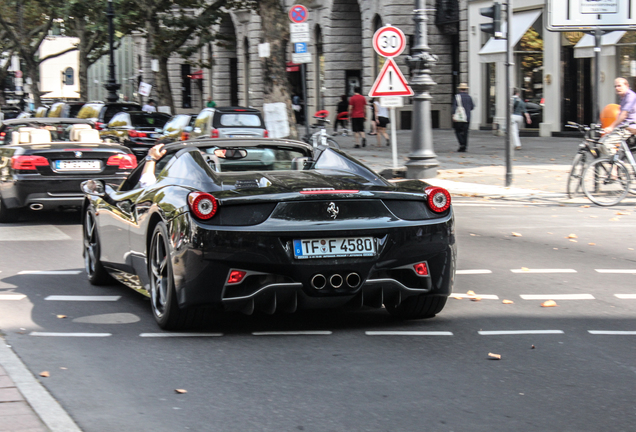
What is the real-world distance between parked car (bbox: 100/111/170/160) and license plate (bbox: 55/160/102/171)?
1047 centimetres

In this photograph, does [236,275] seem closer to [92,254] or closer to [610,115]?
[92,254]

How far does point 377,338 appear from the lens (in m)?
5.91

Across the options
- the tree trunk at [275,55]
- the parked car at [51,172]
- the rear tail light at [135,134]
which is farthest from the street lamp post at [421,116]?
the rear tail light at [135,134]

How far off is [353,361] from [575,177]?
1059 cm

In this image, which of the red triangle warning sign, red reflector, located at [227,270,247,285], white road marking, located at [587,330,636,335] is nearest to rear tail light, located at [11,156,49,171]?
the red triangle warning sign

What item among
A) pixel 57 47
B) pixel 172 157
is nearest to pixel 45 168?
pixel 172 157

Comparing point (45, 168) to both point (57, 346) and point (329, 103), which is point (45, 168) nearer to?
point (57, 346)

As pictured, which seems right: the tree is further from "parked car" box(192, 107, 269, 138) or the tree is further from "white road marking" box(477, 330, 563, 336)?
"white road marking" box(477, 330, 563, 336)

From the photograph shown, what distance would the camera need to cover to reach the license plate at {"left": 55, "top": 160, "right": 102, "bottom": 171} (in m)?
12.9

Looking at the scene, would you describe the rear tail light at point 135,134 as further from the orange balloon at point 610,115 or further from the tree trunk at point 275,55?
the orange balloon at point 610,115

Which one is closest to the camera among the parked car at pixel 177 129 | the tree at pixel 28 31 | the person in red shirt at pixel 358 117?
the parked car at pixel 177 129

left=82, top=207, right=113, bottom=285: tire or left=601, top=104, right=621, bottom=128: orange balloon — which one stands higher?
left=601, top=104, right=621, bottom=128: orange balloon

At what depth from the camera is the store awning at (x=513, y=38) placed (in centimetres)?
3134

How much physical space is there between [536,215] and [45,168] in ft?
21.4
